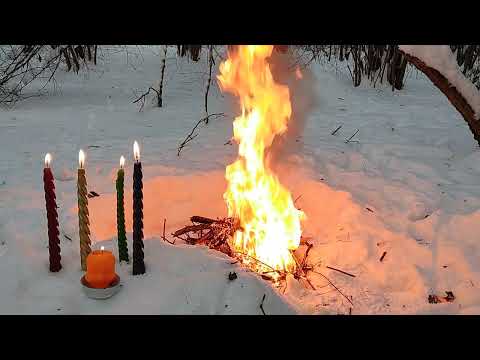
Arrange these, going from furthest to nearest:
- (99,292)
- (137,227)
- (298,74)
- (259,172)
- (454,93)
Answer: (298,74)
(259,172)
(454,93)
(137,227)
(99,292)

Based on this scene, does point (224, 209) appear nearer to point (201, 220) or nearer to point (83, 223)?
point (201, 220)

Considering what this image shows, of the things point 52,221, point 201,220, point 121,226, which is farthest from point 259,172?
point 52,221

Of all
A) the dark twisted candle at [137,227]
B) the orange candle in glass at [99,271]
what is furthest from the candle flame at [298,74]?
the orange candle in glass at [99,271]

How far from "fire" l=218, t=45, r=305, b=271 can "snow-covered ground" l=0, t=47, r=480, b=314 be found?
313 millimetres

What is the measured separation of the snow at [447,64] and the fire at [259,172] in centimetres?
94

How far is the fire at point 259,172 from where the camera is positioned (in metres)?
3.49

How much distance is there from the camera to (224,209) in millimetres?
4273

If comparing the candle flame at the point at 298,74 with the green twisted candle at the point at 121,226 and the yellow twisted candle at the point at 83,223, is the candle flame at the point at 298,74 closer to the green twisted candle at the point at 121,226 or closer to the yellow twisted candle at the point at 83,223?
the green twisted candle at the point at 121,226

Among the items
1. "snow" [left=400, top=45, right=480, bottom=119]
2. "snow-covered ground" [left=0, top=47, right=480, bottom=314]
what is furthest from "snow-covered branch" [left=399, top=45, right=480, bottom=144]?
"snow-covered ground" [left=0, top=47, right=480, bottom=314]

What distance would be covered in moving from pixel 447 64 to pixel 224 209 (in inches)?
84.7
